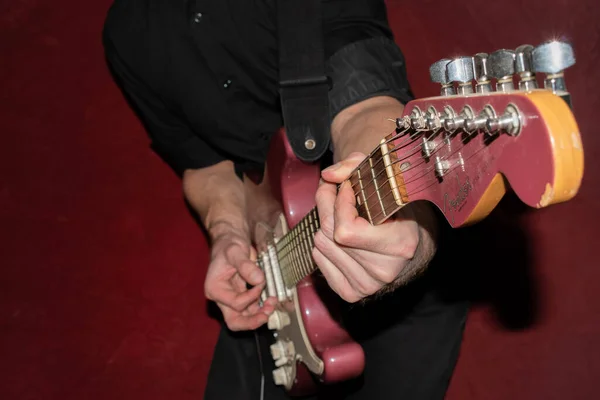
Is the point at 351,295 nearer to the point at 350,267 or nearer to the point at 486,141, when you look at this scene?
the point at 350,267

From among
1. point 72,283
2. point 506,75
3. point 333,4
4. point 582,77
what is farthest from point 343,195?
point 72,283

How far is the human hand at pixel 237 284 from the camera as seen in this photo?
112 centimetres

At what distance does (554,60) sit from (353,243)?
334 mm

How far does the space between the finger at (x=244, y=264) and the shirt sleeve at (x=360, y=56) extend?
0.33 metres

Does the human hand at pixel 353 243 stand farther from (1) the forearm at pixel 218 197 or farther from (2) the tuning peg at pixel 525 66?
(1) the forearm at pixel 218 197

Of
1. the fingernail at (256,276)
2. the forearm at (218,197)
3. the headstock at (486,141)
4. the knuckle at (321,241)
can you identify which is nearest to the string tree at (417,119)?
the headstock at (486,141)

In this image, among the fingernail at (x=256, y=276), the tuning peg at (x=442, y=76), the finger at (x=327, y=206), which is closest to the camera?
the tuning peg at (x=442, y=76)

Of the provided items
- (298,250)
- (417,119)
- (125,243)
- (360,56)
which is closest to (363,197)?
(417,119)

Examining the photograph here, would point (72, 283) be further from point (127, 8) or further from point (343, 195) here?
point (343, 195)

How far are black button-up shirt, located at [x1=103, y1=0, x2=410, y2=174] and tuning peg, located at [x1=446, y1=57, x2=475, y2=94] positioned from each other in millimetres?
483

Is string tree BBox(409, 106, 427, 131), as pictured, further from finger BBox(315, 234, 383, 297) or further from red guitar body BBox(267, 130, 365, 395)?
red guitar body BBox(267, 130, 365, 395)

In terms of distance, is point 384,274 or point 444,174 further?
point 384,274

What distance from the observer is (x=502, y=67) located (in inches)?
17.5

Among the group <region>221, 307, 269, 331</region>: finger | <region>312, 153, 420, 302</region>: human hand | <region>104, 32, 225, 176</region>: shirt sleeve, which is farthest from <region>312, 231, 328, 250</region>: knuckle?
<region>104, 32, 225, 176</region>: shirt sleeve
